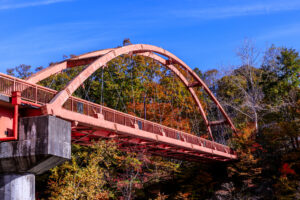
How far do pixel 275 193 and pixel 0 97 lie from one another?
78.3ft

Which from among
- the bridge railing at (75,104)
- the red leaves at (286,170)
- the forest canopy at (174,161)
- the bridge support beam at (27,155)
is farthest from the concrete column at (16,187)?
the red leaves at (286,170)

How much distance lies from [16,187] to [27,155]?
1.12m

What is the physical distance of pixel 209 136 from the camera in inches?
1631

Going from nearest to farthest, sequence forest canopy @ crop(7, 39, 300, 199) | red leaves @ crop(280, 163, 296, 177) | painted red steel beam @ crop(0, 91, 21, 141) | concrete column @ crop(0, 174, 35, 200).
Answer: concrete column @ crop(0, 174, 35, 200) → painted red steel beam @ crop(0, 91, 21, 141) → forest canopy @ crop(7, 39, 300, 199) → red leaves @ crop(280, 163, 296, 177)

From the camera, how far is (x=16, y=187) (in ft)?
41.7

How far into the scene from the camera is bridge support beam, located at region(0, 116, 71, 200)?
1276 centimetres

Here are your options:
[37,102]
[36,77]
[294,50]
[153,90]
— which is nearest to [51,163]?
[37,102]

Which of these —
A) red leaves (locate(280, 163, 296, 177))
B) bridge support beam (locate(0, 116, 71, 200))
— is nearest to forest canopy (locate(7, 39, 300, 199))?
red leaves (locate(280, 163, 296, 177))

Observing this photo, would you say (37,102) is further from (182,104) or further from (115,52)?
(182,104)

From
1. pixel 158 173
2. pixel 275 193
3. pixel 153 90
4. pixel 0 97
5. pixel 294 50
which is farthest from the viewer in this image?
pixel 294 50

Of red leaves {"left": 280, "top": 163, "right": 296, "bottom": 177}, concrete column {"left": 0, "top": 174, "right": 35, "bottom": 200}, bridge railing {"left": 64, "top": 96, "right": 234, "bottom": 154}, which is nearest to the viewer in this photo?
concrete column {"left": 0, "top": 174, "right": 35, "bottom": 200}

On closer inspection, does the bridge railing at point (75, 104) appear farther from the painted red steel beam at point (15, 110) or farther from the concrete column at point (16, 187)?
the concrete column at point (16, 187)

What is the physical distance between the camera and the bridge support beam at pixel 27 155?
41.9ft

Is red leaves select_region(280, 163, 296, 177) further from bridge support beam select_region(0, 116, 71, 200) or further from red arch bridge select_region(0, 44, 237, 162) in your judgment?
bridge support beam select_region(0, 116, 71, 200)
